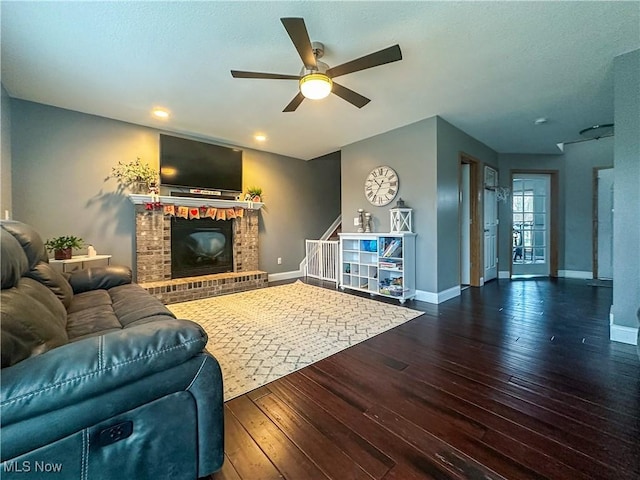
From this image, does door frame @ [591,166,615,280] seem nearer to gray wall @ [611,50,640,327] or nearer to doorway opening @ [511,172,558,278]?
doorway opening @ [511,172,558,278]

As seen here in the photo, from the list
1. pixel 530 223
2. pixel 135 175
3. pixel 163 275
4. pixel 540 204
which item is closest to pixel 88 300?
pixel 163 275

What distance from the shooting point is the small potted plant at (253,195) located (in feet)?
16.0

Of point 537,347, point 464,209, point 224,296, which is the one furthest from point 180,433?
point 464,209

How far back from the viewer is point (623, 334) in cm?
231

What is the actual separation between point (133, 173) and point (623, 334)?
5.80m

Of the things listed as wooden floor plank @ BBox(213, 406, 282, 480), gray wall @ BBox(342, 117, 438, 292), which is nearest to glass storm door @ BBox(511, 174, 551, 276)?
gray wall @ BBox(342, 117, 438, 292)

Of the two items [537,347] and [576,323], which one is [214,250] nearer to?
[537,347]

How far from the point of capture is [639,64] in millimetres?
2217

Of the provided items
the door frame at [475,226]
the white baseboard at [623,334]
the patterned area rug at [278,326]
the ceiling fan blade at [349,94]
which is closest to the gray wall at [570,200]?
the door frame at [475,226]

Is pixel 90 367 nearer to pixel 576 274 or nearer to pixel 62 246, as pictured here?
pixel 62 246

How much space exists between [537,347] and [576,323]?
1.03 metres

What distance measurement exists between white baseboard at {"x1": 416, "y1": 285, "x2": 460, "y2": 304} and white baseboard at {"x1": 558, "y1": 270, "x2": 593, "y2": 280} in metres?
3.36

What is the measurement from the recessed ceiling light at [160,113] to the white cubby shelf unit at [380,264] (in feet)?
9.98

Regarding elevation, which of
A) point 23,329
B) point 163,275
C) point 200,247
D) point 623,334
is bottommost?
point 623,334
